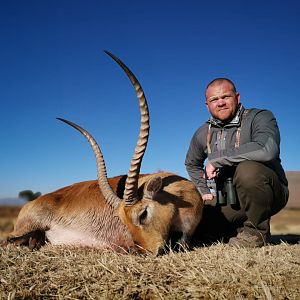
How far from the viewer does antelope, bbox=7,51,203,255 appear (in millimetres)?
4457

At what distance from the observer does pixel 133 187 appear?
4.52m

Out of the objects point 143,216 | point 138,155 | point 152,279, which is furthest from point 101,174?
point 152,279

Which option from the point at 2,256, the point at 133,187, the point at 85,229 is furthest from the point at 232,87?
the point at 2,256

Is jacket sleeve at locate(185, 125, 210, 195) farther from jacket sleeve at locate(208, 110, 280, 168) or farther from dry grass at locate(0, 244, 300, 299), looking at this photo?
dry grass at locate(0, 244, 300, 299)

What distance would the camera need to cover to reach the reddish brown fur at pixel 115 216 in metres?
4.49

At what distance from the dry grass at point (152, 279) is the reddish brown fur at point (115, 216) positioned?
779mm

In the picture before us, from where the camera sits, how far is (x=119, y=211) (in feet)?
15.7

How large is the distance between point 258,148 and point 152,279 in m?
2.82

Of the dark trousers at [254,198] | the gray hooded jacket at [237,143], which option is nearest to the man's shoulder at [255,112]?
the gray hooded jacket at [237,143]

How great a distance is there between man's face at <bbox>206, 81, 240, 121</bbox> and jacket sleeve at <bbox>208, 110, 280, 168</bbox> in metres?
0.44

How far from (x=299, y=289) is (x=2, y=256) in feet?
10.4

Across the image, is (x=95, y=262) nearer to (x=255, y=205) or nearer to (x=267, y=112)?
(x=255, y=205)

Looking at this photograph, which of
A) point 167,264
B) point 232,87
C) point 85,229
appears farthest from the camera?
point 232,87

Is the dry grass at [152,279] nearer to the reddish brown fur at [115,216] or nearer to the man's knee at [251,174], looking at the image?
the reddish brown fur at [115,216]
